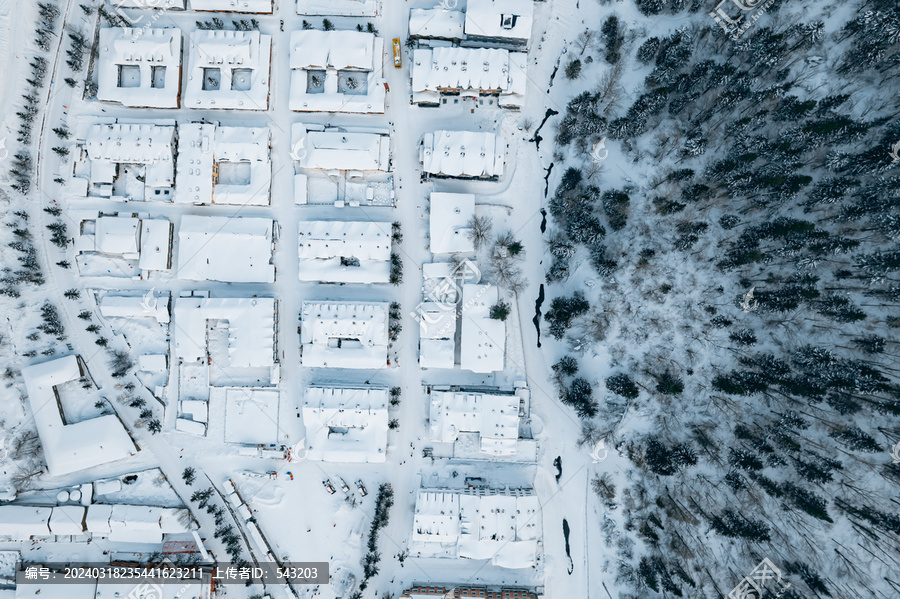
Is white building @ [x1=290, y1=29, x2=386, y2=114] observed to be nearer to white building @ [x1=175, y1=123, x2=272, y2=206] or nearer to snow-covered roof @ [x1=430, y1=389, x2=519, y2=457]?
white building @ [x1=175, y1=123, x2=272, y2=206]

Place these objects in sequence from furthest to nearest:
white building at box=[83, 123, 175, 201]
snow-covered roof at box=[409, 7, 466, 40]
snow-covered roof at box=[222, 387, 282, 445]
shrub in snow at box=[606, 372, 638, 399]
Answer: snow-covered roof at box=[222, 387, 282, 445], white building at box=[83, 123, 175, 201], snow-covered roof at box=[409, 7, 466, 40], shrub in snow at box=[606, 372, 638, 399]

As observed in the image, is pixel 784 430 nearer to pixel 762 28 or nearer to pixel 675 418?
pixel 675 418

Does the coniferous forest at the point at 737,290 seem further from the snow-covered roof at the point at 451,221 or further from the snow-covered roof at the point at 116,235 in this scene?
the snow-covered roof at the point at 116,235

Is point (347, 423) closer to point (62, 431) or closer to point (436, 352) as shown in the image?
point (436, 352)

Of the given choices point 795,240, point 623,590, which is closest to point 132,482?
point 623,590

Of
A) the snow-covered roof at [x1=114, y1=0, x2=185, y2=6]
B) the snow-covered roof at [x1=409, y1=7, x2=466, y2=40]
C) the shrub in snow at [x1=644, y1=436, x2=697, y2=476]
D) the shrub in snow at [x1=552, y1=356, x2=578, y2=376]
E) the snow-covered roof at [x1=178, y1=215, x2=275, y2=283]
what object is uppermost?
the snow-covered roof at [x1=114, y1=0, x2=185, y2=6]

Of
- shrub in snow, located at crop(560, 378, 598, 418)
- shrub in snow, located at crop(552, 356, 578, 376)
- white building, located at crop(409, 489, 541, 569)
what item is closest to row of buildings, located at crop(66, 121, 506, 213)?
shrub in snow, located at crop(552, 356, 578, 376)
